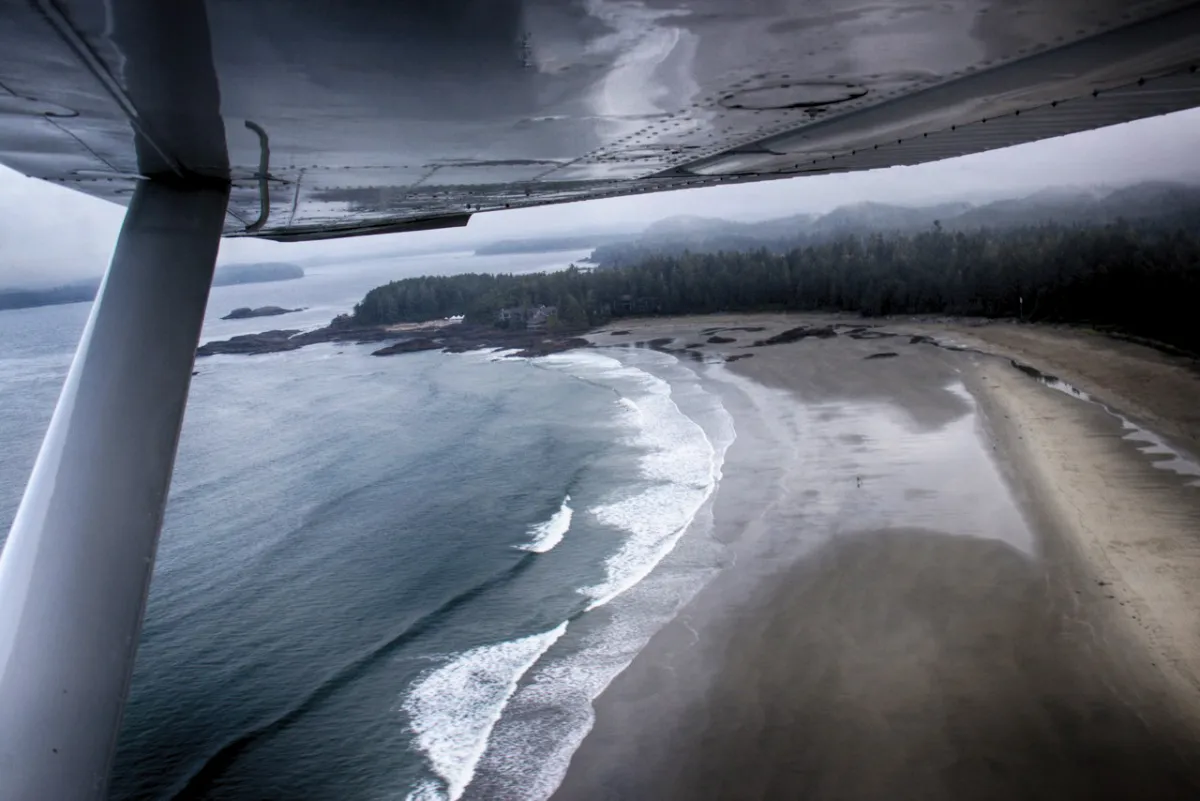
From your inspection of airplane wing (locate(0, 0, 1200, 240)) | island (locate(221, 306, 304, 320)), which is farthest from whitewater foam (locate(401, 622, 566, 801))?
island (locate(221, 306, 304, 320))

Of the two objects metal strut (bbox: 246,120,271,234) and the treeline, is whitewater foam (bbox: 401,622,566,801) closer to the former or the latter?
metal strut (bbox: 246,120,271,234)

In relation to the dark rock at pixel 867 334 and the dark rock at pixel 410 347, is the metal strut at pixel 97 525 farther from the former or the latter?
the dark rock at pixel 410 347

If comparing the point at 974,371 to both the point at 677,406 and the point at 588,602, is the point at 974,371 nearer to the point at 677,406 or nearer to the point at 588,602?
the point at 677,406

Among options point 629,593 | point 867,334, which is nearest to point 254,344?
point 867,334

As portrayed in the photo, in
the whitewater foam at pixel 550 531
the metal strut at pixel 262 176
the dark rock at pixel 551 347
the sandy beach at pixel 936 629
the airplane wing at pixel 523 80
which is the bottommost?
the dark rock at pixel 551 347

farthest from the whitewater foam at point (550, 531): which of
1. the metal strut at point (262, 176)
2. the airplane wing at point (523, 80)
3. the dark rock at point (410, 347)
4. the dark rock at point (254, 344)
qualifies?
the dark rock at point (254, 344)

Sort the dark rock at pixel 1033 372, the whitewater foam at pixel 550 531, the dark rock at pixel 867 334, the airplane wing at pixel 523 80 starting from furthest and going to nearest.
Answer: the dark rock at pixel 867 334 < the dark rock at pixel 1033 372 < the whitewater foam at pixel 550 531 < the airplane wing at pixel 523 80
